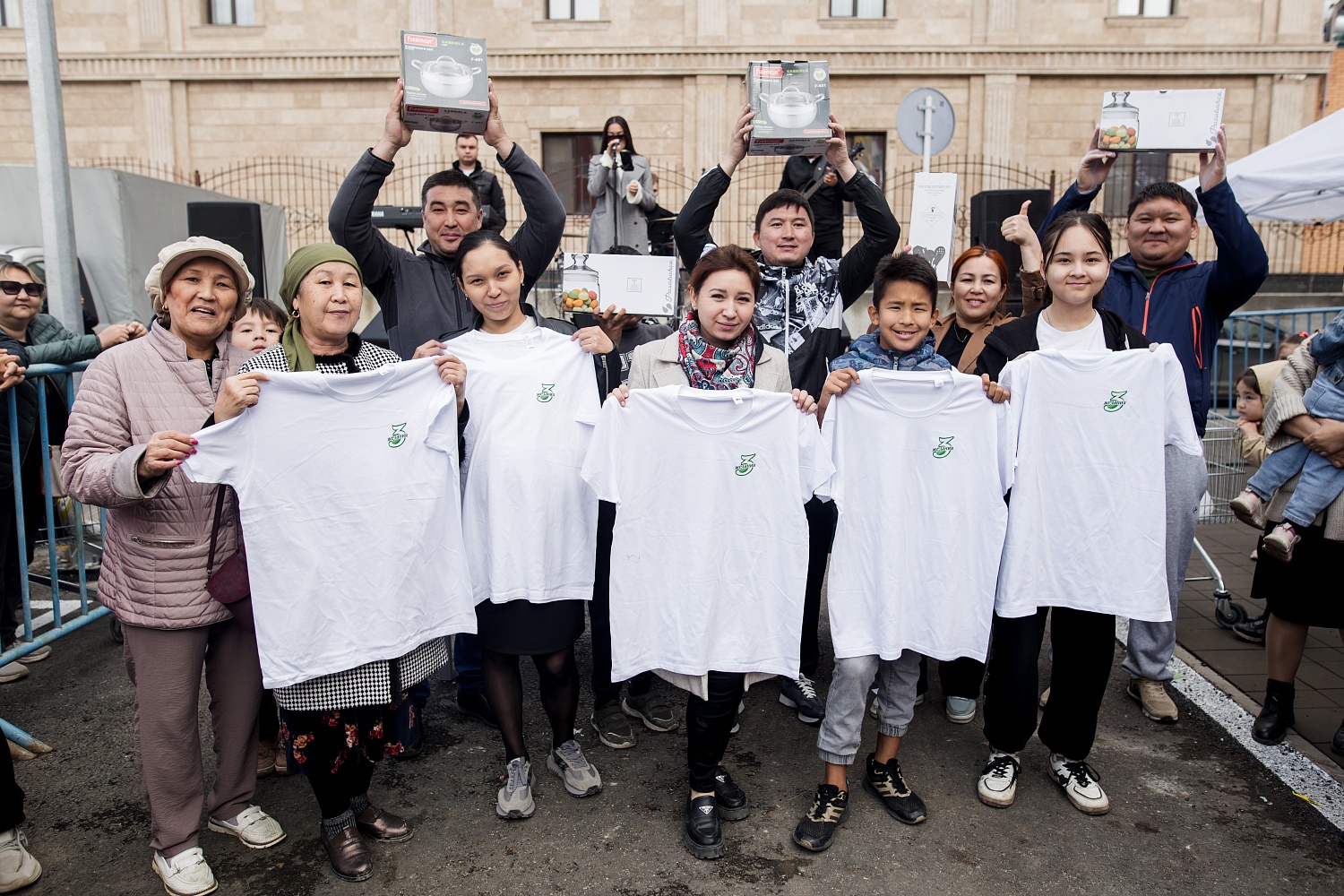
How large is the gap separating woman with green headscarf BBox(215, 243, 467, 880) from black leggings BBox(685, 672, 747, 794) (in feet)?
3.29

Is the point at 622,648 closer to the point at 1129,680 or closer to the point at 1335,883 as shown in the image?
the point at 1335,883

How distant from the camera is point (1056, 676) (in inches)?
140

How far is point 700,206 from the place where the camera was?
4176 millimetres

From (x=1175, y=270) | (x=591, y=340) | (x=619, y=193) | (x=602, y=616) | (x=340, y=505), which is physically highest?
(x=619, y=193)

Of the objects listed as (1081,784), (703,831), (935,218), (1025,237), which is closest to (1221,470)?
(935,218)

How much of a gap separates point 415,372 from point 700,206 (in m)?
1.77

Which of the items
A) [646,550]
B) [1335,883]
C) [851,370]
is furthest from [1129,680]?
[646,550]

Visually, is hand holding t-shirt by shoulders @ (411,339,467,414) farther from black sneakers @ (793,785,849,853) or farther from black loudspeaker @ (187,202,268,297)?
black loudspeaker @ (187,202,268,297)

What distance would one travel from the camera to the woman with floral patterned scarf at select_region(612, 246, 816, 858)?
127 inches

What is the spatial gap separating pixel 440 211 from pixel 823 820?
3.12 m

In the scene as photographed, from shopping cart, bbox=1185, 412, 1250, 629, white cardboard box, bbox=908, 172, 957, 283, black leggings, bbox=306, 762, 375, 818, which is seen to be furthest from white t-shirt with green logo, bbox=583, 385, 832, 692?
shopping cart, bbox=1185, 412, 1250, 629

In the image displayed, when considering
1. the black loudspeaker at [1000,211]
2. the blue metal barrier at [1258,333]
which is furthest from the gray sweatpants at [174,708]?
the blue metal barrier at [1258,333]

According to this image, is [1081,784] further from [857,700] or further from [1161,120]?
[1161,120]

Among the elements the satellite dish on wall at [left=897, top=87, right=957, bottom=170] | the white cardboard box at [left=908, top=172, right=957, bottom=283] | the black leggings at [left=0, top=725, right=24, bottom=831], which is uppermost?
the satellite dish on wall at [left=897, top=87, right=957, bottom=170]
